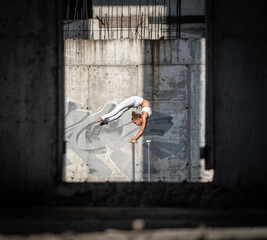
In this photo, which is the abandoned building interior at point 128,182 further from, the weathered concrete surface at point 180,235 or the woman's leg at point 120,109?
the woman's leg at point 120,109

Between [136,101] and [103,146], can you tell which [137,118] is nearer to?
[136,101]

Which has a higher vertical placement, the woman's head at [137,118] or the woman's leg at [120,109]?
the woman's leg at [120,109]

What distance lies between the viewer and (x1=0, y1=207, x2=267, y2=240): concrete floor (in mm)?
2678

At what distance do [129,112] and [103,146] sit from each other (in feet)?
4.18

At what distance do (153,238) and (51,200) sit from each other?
182 centimetres

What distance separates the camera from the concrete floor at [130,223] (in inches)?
105

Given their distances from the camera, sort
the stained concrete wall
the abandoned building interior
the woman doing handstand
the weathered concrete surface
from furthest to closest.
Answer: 1. the woman doing handstand
2. the stained concrete wall
3. the abandoned building interior
4. the weathered concrete surface

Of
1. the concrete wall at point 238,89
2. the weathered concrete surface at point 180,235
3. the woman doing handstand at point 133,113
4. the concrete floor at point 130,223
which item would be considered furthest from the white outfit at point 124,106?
the weathered concrete surface at point 180,235

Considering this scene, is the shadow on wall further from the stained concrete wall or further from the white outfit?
the stained concrete wall

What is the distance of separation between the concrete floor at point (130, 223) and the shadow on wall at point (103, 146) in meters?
6.65

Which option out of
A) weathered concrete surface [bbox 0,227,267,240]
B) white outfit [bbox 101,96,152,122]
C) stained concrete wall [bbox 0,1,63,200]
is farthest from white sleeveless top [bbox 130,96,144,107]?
weathered concrete surface [bbox 0,227,267,240]

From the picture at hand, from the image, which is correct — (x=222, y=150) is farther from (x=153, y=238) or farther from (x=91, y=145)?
(x=91, y=145)

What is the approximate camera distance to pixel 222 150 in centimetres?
423

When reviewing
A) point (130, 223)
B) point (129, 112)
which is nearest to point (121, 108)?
point (129, 112)
